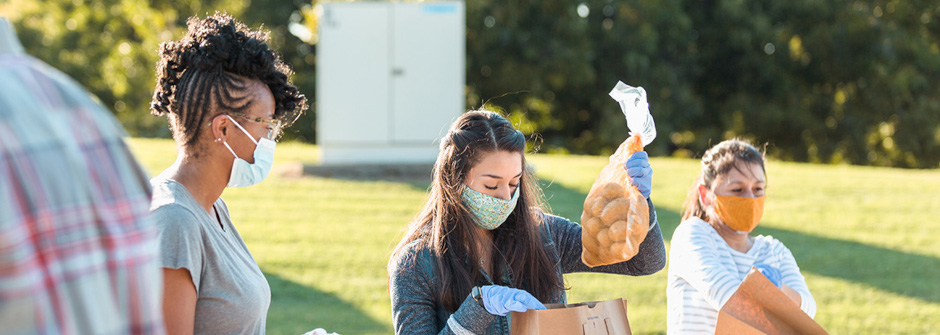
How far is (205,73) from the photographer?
2.34 metres

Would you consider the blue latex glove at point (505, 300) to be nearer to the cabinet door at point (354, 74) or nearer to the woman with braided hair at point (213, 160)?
the woman with braided hair at point (213, 160)

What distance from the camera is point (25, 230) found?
1.12 metres

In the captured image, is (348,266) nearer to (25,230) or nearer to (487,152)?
(487,152)

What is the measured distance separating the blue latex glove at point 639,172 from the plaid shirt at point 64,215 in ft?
5.38

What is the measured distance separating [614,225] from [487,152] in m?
0.43

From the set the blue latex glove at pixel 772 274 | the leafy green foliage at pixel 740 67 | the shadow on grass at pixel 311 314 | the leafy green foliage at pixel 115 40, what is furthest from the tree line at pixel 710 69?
the blue latex glove at pixel 772 274

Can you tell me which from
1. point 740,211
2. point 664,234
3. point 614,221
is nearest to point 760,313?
point 614,221

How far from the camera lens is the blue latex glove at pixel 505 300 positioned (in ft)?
7.21

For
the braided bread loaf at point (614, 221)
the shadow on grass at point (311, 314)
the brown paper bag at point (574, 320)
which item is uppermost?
the braided bread loaf at point (614, 221)

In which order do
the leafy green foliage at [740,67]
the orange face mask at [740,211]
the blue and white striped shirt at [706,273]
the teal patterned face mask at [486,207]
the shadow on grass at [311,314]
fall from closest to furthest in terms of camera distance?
the teal patterned face mask at [486,207] → the blue and white striped shirt at [706,273] → the orange face mask at [740,211] → the shadow on grass at [311,314] → the leafy green foliage at [740,67]

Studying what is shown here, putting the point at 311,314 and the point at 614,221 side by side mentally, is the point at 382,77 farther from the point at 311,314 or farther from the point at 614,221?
the point at 614,221

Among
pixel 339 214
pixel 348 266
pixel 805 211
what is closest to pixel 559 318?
pixel 348 266

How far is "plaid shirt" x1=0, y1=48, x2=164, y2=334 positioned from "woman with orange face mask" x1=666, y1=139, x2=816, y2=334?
2.43 meters

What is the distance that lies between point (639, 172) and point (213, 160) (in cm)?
124
